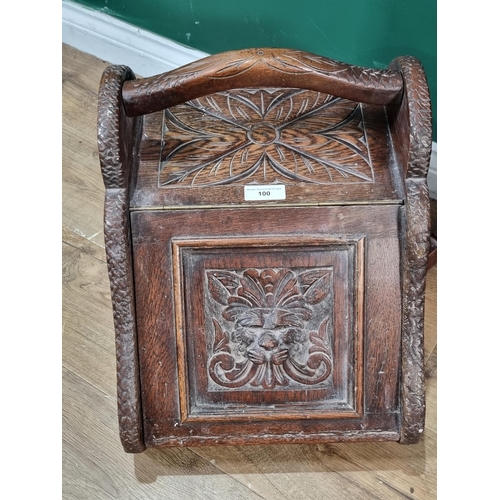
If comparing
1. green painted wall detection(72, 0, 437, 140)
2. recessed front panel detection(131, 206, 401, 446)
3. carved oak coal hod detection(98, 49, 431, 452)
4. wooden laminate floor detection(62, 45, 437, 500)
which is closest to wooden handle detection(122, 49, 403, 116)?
carved oak coal hod detection(98, 49, 431, 452)

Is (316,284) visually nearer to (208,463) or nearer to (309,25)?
(208,463)

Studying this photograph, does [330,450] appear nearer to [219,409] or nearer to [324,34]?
[219,409]

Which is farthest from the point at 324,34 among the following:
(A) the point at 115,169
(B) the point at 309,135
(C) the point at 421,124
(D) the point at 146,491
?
(D) the point at 146,491

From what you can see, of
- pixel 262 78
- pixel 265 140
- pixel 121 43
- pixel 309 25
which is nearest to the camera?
pixel 262 78

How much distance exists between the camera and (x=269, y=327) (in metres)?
1.12

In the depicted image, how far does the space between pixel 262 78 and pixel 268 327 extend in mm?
366

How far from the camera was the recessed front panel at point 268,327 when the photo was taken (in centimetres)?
109

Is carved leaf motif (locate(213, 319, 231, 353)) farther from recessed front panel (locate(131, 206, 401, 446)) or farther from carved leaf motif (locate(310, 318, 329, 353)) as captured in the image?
carved leaf motif (locate(310, 318, 329, 353))

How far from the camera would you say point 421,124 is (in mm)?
1008

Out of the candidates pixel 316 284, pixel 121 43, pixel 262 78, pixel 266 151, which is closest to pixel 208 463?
pixel 316 284

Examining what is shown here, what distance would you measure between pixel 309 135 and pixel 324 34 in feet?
1.12

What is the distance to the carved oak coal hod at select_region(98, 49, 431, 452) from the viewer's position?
1.04 m

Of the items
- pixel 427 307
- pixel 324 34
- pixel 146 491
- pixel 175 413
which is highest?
pixel 324 34

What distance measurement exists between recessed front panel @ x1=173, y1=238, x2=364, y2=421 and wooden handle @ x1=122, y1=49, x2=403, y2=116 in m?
0.21
